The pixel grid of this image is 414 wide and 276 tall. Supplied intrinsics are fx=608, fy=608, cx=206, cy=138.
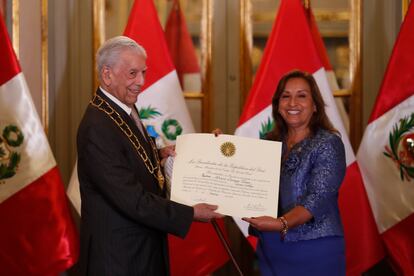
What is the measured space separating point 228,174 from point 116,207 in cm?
43

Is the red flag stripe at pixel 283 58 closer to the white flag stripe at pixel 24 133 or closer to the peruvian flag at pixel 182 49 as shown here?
the peruvian flag at pixel 182 49

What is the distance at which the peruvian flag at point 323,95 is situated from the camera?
10.3 feet

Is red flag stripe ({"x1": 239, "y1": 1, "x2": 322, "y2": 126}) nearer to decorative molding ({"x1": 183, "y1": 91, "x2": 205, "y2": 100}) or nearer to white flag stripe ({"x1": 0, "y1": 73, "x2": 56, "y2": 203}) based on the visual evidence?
decorative molding ({"x1": 183, "y1": 91, "x2": 205, "y2": 100})

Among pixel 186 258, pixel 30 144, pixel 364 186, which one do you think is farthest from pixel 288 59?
pixel 30 144

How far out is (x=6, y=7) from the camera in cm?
327

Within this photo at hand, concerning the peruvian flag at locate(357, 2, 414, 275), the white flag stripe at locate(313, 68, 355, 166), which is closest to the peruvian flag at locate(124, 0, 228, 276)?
the white flag stripe at locate(313, 68, 355, 166)

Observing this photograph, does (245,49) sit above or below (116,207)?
above

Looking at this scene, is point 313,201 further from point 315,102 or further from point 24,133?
→ point 24,133

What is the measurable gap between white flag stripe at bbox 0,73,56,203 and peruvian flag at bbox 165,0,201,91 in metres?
Answer: 1.17

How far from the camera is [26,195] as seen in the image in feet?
9.50

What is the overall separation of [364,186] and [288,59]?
783 mm

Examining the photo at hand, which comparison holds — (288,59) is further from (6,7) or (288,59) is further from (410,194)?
(6,7)

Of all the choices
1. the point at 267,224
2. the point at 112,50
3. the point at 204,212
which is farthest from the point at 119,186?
the point at 267,224

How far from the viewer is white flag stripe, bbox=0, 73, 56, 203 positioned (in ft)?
9.41
